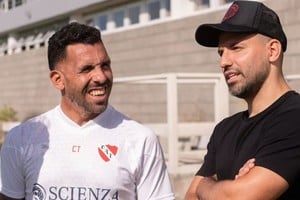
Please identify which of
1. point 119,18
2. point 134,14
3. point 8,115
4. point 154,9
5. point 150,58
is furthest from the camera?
point 8,115

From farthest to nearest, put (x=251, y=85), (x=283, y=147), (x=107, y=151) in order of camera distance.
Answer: (x=107, y=151), (x=251, y=85), (x=283, y=147)

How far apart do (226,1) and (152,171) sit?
413 inches

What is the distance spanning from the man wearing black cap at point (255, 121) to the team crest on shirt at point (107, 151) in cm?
44

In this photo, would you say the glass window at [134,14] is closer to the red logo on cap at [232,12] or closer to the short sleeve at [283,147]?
the red logo on cap at [232,12]

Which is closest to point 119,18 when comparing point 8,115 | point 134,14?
point 134,14

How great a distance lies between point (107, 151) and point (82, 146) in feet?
0.41

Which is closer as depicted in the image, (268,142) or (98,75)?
(268,142)

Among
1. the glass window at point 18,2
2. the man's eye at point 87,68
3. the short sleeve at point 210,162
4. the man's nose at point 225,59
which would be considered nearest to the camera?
the man's nose at point 225,59

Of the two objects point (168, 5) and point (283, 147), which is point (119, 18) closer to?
point (168, 5)

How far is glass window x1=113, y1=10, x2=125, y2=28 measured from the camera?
17.4 m

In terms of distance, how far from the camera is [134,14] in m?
16.8

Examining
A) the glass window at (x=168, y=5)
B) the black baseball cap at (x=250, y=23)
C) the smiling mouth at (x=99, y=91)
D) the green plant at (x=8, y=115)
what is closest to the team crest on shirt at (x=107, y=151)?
the smiling mouth at (x=99, y=91)

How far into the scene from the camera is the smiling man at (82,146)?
2906 millimetres

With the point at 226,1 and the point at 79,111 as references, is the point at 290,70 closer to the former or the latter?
the point at 226,1
